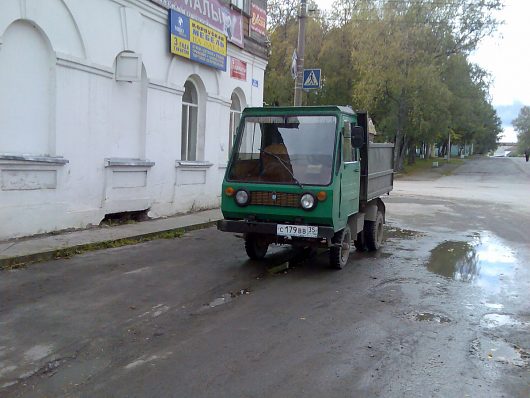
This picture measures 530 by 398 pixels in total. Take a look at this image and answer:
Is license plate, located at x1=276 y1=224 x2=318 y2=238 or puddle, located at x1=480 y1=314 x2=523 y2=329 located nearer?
puddle, located at x1=480 y1=314 x2=523 y2=329

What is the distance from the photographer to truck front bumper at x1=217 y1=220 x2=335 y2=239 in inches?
286

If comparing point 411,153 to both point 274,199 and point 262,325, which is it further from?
point 262,325

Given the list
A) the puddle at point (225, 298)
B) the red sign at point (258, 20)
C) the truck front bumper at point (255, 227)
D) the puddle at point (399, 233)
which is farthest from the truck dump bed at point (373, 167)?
the red sign at point (258, 20)

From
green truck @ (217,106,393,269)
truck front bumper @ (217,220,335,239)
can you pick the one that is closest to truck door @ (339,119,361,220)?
green truck @ (217,106,393,269)

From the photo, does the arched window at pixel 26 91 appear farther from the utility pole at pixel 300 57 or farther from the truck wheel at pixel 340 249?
the utility pole at pixel 300 57

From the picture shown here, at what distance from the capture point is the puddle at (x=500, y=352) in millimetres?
4715

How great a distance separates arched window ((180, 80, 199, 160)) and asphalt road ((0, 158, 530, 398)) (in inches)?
197

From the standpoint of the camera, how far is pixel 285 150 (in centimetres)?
786

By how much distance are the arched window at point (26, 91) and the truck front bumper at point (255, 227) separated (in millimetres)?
3873

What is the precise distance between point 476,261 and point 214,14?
9.31m

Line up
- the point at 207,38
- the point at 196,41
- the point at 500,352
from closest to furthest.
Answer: the point at 500,352 → the point at 196,41 → the point at 207,38

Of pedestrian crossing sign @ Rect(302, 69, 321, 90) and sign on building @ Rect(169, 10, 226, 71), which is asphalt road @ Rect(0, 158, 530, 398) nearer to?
sign on building @ Rect(169, 10, 226, 71)

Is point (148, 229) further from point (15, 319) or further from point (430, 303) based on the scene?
point (430, 303)

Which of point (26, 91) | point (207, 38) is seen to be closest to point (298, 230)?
point (26, 91)
